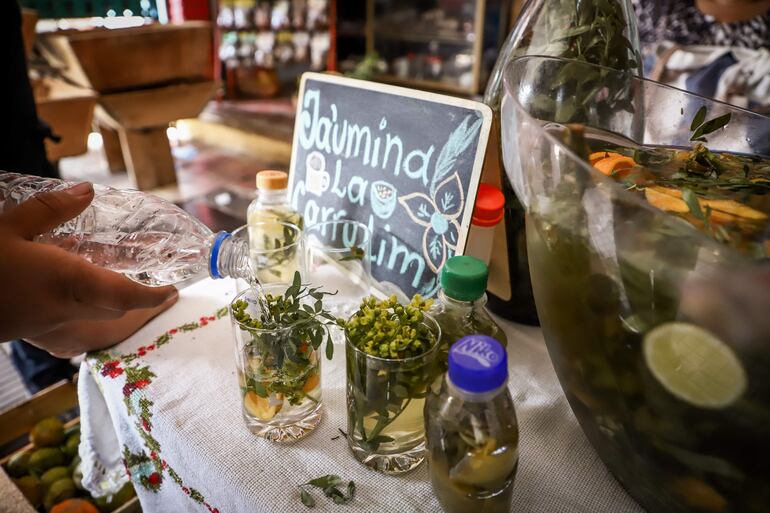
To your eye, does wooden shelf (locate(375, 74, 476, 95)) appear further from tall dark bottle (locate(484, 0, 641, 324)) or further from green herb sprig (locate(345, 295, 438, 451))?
green herb sprig (locate(345, 295, 438, 451))

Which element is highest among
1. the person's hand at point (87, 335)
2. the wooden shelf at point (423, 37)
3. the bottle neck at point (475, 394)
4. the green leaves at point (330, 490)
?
the wooden shelf at point (423, 37)

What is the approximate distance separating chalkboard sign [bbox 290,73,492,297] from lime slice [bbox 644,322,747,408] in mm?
323

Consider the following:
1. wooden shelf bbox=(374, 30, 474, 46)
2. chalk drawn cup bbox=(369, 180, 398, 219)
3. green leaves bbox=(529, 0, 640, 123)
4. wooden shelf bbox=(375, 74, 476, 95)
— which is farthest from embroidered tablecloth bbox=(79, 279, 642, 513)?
wooden shelf bbox=(374, 30, 474, 46)

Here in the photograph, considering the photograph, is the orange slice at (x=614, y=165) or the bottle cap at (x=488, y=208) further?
the bottle cap at (x=488, y=208)

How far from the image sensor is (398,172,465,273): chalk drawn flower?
707 mm

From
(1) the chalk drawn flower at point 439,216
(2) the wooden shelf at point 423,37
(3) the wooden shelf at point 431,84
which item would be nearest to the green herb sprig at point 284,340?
(1) the chalk drawn flower at point 439,216

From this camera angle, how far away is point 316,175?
93 centimetres

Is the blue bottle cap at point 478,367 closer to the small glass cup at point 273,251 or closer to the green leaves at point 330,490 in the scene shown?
the green leaves at point 330,490

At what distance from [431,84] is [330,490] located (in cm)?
416

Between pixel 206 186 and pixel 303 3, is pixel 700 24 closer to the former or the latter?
pixel 206 186

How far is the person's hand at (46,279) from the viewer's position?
513mm

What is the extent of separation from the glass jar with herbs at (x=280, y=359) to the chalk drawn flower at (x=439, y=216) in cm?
21

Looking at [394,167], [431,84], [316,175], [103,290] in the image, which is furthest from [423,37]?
[103,290]

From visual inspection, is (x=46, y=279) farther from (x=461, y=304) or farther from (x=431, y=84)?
(x=431, y=84)
